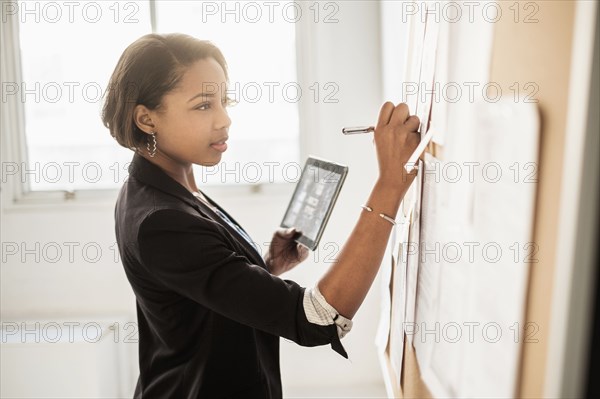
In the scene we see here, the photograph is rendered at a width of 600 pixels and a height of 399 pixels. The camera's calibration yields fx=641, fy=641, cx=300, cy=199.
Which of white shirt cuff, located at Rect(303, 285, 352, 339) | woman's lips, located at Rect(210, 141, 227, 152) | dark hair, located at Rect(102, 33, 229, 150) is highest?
dark hair, located at Rect(102, 33, 229, 150)

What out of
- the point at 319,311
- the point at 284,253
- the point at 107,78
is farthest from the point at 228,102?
the point at 107,78

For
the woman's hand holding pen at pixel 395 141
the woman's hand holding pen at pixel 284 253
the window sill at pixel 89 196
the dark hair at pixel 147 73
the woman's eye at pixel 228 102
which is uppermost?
the dark hair at pixel 147 73

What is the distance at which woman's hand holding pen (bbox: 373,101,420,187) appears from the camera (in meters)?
0.98

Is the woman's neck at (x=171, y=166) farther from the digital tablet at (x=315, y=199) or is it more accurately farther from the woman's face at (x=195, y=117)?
the digital tablet at (x=315, y=199)

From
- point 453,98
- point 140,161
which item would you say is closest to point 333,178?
point 140,161

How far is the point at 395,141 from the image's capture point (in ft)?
3.21

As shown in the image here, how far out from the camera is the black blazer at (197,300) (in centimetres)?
97

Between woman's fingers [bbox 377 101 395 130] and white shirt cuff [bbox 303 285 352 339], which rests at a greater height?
woman's fingers [bbox 377 101 395 130]

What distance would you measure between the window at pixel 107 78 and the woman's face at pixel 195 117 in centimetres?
145

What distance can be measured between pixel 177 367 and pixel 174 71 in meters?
0.53

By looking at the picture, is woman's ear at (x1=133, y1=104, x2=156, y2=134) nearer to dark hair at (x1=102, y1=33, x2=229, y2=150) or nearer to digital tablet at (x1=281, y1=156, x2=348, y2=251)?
dark hair at (x1=102, y1=33, x2=229, y2=150)

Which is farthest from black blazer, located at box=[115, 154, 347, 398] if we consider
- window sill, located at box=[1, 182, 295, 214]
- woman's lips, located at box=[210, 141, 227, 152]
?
window sill, located at box=[1, 182, 295, 214]

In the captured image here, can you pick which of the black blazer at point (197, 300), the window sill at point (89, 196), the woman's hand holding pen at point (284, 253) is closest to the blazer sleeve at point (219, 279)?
the black blazer at point (197, 300)

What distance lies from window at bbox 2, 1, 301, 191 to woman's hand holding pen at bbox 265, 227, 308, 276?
1.17 metres
